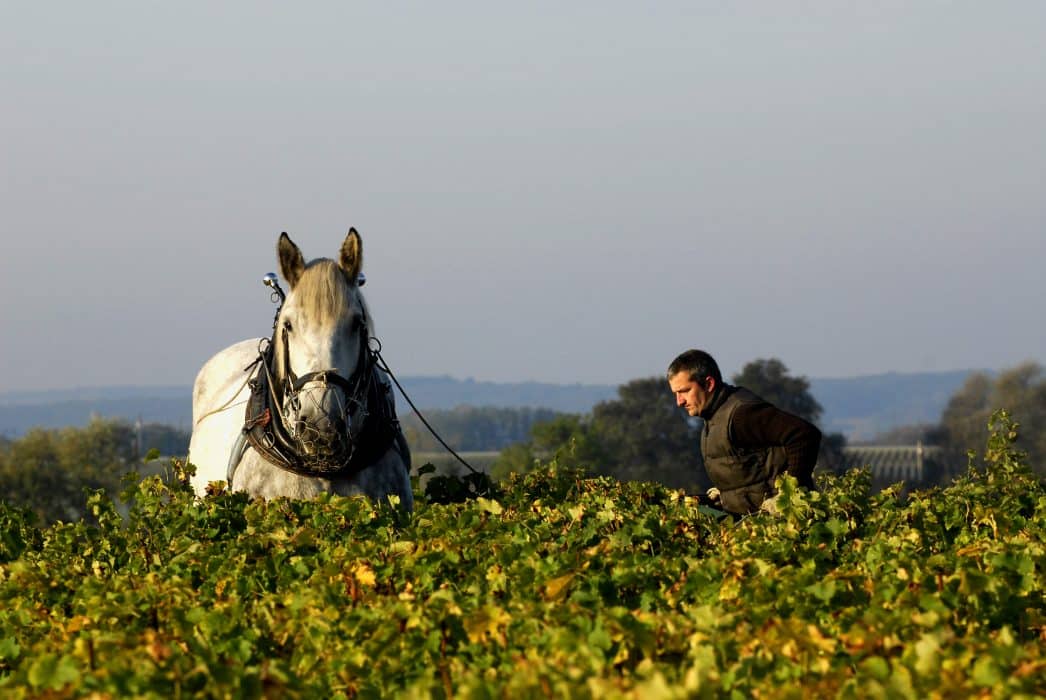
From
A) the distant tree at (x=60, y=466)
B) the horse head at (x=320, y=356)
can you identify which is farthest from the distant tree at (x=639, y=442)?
the horse head at (x=320, y=356)

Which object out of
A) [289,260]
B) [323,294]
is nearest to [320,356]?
[323,294]

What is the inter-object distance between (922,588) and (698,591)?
0.78 m

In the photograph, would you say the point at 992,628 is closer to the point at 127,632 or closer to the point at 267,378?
the point at 127,632

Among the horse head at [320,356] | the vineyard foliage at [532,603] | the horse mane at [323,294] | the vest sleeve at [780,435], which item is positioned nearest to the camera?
the vineyard foliage at [532,603]

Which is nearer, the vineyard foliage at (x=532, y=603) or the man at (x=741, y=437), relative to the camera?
the vineyard foliage at (x=532, y=603)

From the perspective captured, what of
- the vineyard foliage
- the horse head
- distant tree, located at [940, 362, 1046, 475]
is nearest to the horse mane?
the horse head

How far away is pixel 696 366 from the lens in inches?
401

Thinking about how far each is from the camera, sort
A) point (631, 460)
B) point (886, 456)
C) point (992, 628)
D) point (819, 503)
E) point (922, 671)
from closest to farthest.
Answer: point (922, 671), point (992, 628), point (819, 503), point (631, 460), point (886, 456)

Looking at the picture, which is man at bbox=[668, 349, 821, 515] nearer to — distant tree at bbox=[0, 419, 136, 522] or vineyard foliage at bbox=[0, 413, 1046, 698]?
vineyard foliage at bbox=[0, 413, 1046, 698]

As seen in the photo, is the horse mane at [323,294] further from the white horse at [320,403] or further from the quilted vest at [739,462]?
the quilted vest at [739,462]

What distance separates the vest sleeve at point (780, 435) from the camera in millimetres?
9883

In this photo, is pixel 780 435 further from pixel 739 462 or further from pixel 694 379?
pixel 694 379

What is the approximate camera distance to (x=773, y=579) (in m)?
6.07

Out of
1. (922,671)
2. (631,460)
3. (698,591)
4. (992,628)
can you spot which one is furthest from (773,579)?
(631,460)
